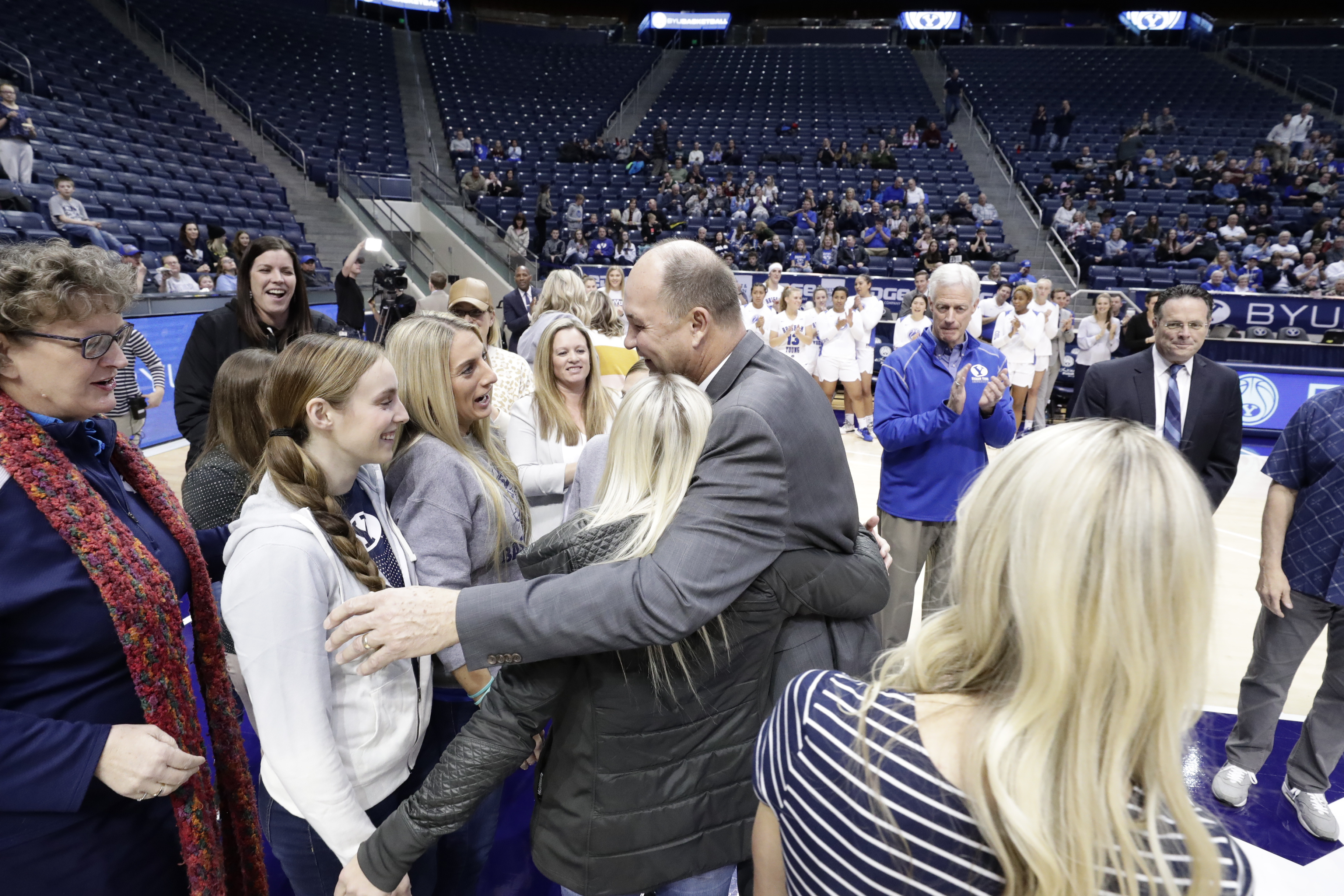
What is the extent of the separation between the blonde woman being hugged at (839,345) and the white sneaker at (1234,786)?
19.5 ft

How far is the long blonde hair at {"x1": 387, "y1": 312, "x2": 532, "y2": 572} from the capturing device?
1.91 meters

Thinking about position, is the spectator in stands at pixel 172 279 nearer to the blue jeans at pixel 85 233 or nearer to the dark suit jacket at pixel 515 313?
the blue jeans at pixel 85 233

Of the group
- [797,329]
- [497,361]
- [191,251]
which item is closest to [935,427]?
[497,361]

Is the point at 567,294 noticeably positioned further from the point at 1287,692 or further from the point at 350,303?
the point at 1287,692

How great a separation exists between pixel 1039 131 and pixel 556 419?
56.9ft

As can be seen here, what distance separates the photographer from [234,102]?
1499 cm

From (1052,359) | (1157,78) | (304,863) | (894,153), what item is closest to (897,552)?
(304,863)

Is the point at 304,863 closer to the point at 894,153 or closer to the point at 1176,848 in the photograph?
the point at 1176,848

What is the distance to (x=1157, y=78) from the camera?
19391mm

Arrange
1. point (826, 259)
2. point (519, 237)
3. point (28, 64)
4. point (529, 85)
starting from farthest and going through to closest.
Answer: point (529, 85) → point (519, 237) → point (826, 259) → point (28, 64)

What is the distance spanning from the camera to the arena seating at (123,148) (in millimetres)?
8773

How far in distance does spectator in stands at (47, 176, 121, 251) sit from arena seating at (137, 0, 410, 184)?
704 cm

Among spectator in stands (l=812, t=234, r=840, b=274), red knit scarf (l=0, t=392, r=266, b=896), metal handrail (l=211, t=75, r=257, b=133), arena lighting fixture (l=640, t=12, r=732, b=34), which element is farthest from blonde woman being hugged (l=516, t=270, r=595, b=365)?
arena lighting fixture (l=640, t=12, r=732, b=34)

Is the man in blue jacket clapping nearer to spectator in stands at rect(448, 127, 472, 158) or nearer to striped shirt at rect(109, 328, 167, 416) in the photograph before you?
striped shirt at rect(109, 328, 167, 416)
